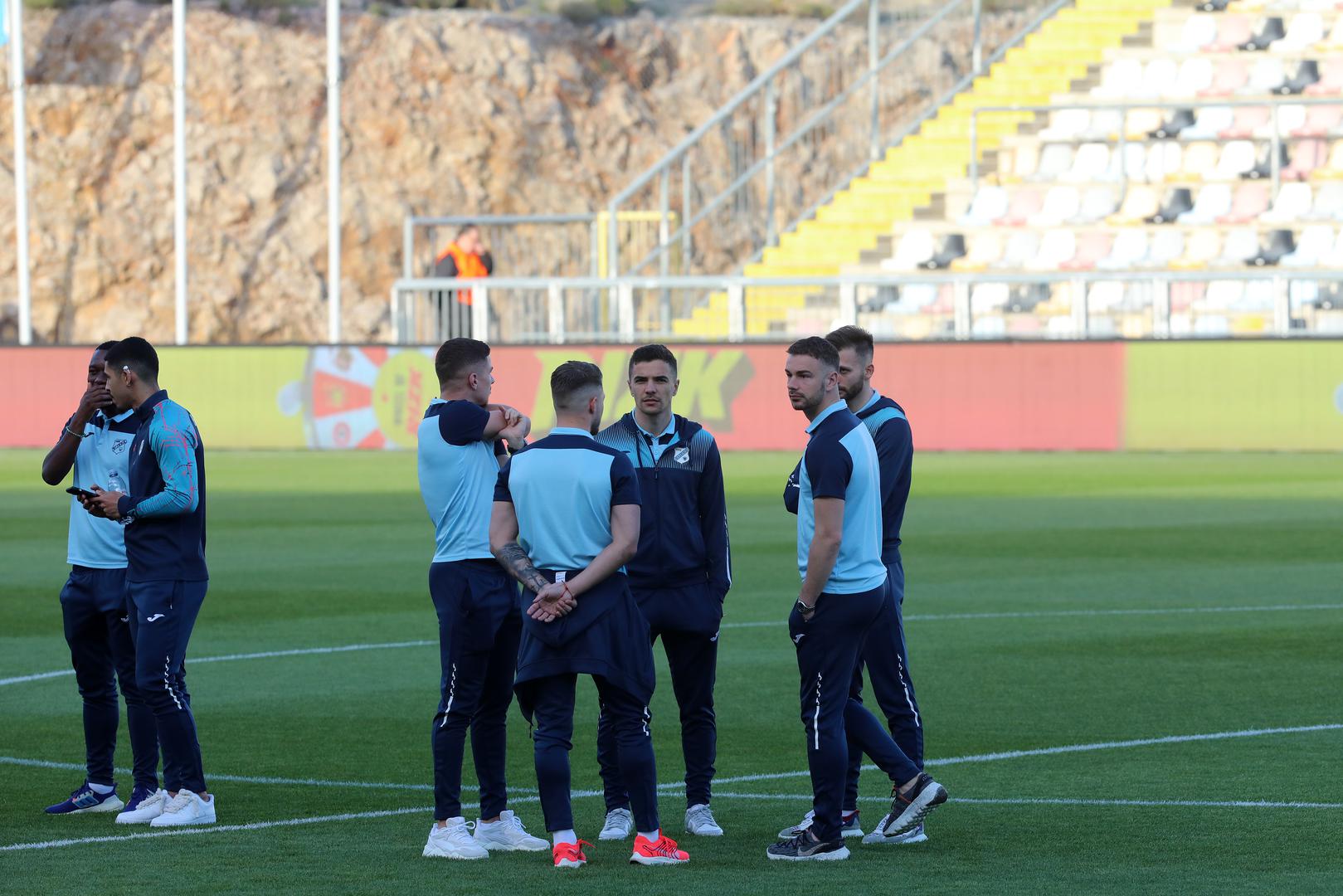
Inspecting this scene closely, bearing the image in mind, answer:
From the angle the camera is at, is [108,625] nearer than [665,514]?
No

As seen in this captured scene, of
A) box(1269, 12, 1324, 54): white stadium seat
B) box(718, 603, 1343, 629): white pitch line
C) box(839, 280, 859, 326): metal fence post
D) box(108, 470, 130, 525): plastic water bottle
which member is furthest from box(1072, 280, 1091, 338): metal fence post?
box(108, 470, 130, 525): plastic water bottle

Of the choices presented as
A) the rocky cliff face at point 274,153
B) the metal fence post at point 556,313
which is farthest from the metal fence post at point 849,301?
the rocky cliff face at point 274,153

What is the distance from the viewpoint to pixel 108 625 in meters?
9.42

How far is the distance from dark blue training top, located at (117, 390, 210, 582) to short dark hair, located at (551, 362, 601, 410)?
64.8 inches

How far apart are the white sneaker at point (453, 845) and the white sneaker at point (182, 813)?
114 cm

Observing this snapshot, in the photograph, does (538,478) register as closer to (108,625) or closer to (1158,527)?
(108,625)

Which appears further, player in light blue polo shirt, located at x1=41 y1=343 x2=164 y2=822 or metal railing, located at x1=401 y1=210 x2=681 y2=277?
metal railing, located at x1=401 y1=210 x2=681 y2=277

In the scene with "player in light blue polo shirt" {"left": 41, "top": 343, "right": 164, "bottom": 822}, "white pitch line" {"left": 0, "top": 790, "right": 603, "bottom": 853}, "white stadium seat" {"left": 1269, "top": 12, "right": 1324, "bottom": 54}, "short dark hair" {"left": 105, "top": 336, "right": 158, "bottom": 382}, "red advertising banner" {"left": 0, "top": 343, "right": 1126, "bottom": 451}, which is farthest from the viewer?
"white stadium seat" {"left": 1269, "top": 12, "right": 1324, "bottom": 54}

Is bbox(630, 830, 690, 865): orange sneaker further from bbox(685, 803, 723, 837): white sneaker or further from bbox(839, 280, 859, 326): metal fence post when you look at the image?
bbox(839, 280, 859, 326): metal fence post

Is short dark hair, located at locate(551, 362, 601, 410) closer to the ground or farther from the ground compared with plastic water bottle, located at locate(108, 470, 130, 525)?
farther from the ground

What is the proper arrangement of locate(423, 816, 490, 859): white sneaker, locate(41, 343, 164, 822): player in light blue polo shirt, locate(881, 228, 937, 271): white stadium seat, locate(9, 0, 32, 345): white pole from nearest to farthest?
locate(423, 816, 490, 859): white sneaker
locate(41, 343, 164, 822): player in light blue polo shirt
locate(881, 228, 937, 271): white stadium seat
locate(9, 0, 32, 345): white pole

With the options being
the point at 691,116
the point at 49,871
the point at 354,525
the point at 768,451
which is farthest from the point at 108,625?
the point at 691,116

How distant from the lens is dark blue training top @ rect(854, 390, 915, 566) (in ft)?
29.7

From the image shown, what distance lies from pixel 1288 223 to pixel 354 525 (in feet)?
68.0
